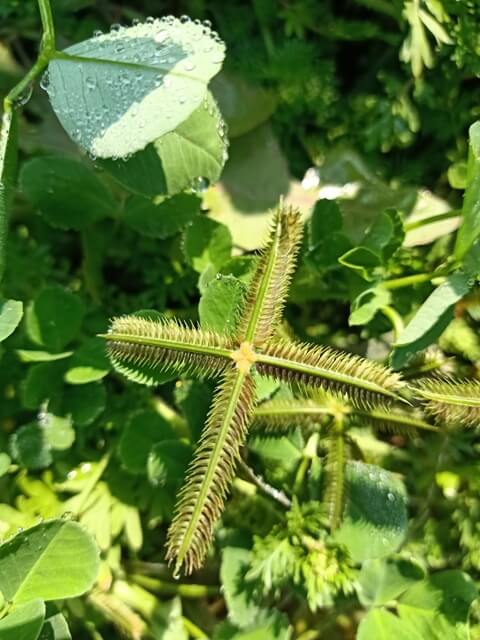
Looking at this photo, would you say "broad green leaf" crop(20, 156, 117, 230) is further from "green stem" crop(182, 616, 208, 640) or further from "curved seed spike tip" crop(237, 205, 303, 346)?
"green stem" crop(182, 616, 208, 640)

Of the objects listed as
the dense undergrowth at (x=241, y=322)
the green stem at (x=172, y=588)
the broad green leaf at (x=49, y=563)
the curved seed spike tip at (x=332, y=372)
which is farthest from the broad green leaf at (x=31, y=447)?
the curved seed spike tip at (x=332, y=372)

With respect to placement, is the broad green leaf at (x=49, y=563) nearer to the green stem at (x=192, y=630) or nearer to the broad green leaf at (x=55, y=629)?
the broad green leaf at (x=55, y=629)

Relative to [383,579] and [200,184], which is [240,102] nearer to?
[200,184]

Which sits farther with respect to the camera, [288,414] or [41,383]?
[41,383]

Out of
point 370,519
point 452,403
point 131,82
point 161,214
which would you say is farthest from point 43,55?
point 370,519

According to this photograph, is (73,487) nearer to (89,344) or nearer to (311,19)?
(89,344)

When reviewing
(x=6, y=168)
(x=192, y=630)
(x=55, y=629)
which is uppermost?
(x=6, y=168)
